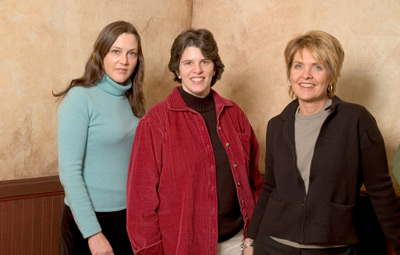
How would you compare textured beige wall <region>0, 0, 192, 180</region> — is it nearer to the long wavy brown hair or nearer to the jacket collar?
the long wavy brown hair

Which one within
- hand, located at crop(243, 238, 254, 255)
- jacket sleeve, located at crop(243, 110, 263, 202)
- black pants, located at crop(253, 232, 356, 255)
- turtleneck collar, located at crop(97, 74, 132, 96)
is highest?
turtleneck collar, located at crop(97, 74, 132, 96)

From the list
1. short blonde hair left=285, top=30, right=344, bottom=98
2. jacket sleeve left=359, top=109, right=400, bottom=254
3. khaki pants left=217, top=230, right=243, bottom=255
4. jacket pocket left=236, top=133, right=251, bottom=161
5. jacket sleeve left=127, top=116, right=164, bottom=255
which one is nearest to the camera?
jacket sleeve left=359, top=109, right=400, bottom=254

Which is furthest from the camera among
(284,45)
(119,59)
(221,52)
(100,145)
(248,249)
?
(221,52)

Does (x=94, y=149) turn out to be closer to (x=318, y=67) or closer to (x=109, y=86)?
(x=109, y=86)

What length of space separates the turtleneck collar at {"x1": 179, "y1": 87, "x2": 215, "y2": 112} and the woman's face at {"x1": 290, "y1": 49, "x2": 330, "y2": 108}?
0.48 meters

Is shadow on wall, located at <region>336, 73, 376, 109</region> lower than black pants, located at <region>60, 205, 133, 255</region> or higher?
higher

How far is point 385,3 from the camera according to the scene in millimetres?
2363

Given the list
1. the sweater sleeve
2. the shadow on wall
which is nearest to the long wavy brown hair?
the sweater sleeve

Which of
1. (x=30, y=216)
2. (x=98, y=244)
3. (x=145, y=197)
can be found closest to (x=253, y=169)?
(x=145, y=197)

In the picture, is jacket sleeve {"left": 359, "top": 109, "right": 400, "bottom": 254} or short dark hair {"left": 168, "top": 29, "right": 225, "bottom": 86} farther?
short dark hair {"left": 168, "top": 29, "right": 225, "bottom": 86}

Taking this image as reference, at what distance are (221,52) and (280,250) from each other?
6.97 ft

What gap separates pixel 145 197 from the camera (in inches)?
74.0

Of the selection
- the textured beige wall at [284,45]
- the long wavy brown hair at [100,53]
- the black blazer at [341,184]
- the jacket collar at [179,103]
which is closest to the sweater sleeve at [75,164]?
the long wavy brown hair at [100,53]

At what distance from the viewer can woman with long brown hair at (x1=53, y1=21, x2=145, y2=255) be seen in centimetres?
202
